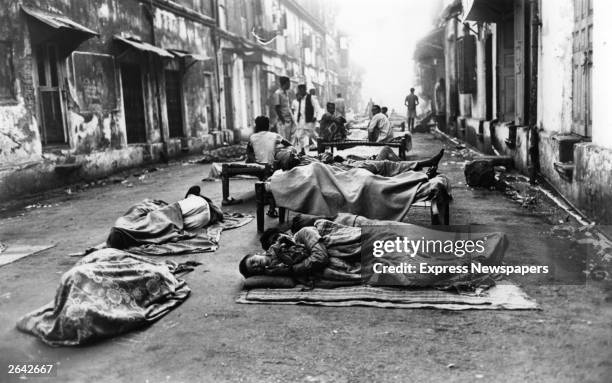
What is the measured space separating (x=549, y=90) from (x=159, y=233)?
6081 millimetres

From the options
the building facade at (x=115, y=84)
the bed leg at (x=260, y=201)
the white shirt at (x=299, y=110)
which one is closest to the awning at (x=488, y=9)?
the white shirt at (x=299, y=110)

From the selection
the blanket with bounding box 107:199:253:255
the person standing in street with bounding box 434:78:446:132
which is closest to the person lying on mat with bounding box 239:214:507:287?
the blanket with bounding box 107:199:253:255

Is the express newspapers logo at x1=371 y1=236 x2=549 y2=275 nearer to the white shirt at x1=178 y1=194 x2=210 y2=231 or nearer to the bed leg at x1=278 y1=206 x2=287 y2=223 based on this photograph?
the bed leg at x1=278 y1=206 x2=287 y2=223

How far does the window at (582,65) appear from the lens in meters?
7.19

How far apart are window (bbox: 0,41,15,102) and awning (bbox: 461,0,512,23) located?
8783mm

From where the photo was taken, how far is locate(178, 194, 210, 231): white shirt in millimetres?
7109

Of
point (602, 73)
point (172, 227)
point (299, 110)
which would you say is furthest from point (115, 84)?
point (602, 73)

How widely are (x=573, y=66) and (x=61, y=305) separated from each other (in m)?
6.76

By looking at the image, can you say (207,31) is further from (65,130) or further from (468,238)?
(468,238)

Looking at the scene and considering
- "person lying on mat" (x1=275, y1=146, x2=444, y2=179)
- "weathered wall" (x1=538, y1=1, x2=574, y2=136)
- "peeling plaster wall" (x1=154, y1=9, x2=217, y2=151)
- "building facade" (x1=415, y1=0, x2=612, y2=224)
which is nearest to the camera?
"building facade" (x1=415, y1=0, x2=612, y2=224)

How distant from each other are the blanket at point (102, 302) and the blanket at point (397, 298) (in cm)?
69

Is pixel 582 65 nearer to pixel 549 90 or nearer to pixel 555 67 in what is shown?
pixel 555 67

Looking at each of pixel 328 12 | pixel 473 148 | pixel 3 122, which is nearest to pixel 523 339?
pixel 3 122

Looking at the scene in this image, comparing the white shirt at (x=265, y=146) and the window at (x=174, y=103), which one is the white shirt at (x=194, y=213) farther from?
the window at (x=174, y=103)
